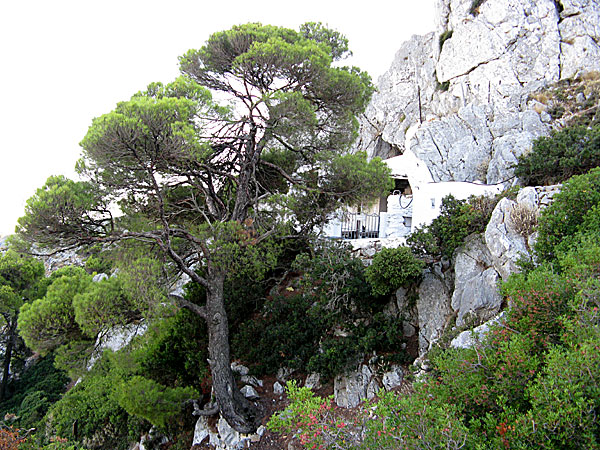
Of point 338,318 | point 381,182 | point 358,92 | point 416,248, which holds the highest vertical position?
point 358,92

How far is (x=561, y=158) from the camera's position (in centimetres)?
845

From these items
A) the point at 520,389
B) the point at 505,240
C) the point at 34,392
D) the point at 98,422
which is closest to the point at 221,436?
the point at 98,422

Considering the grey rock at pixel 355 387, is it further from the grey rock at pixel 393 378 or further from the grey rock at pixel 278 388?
the grey rock at pixel 278 388

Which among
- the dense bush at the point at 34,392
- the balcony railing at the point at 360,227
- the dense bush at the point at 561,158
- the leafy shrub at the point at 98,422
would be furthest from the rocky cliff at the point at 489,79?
the dense bush at the point at 34,392

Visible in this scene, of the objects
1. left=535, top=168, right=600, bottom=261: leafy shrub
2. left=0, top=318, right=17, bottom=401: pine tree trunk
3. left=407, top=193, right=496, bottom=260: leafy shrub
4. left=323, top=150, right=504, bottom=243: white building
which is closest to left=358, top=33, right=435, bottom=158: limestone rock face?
left=323, top=150, right=504, bottom=243: white building

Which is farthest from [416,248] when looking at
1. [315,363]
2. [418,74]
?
[418,74]

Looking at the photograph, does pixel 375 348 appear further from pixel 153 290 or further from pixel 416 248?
Result: pixel 153 290

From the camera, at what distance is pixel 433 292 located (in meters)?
7.28

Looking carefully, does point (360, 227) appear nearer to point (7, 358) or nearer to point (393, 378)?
point (393, 378)

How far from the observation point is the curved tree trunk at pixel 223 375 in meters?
7.08

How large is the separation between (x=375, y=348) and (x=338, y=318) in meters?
0.98

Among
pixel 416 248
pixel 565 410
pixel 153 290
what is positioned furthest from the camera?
pixel 416 248

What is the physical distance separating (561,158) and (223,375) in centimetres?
905

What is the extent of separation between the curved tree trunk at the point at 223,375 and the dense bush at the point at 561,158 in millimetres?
8157
